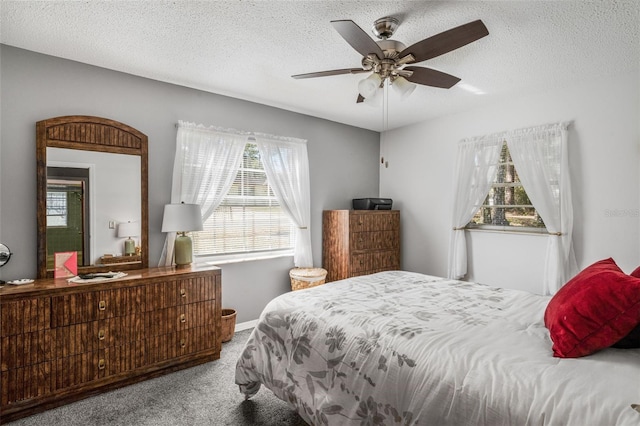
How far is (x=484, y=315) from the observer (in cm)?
191

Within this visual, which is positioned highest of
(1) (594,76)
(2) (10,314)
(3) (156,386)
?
(1) (594,76)

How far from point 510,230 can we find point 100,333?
4.07 metres

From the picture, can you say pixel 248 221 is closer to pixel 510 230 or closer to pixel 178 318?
pixel 178 318

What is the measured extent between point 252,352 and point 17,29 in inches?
108

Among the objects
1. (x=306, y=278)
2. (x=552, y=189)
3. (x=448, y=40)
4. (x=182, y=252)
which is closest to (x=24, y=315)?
(x=182, y=252)

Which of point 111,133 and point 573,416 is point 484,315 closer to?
point 573,416

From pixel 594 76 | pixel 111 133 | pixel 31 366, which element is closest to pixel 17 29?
pixel 111 133

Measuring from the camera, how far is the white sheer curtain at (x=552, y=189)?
3.31m

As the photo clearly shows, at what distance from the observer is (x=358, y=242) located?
4254 millimetres

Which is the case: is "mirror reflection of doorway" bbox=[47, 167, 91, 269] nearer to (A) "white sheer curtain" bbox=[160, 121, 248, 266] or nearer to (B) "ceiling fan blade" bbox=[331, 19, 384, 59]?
(A) "white sheer curtain" bbox=[160, 121, 248, 266]

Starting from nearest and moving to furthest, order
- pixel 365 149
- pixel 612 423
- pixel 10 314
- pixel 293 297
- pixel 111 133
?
pixel 612 423 → pixel 10 314 → pixel 293 297 → pixel 111 133 → pixel 365 149

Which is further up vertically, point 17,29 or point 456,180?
point 17,29

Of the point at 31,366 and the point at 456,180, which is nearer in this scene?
the point at 31,366

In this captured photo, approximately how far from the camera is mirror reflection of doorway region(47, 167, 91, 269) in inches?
106
